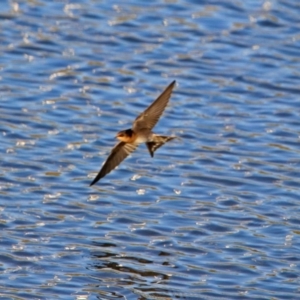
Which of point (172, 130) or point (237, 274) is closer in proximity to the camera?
point (237, 274)

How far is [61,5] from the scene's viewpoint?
1229 cm

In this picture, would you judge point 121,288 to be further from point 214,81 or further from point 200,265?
point 214,81

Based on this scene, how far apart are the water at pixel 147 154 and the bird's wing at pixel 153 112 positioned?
0.97 meters

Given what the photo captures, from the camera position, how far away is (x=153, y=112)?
6.90 meters

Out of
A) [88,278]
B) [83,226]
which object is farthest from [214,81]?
[88,278]

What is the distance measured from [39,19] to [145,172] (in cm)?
372

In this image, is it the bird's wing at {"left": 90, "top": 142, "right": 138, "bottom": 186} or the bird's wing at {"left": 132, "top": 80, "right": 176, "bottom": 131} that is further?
the bird's wing at {"left": 90, "top": 142, "right": 138, "bottom": 186}

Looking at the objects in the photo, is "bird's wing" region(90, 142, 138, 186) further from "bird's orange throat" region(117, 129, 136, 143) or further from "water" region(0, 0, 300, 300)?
"water" region(0, 0, 300, 300)

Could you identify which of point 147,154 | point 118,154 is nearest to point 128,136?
point 118,154

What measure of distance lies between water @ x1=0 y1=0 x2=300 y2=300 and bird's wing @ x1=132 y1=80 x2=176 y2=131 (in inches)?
38.1

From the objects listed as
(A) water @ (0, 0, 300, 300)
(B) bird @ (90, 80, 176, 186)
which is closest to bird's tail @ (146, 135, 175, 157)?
(B) bird @ (90, 80, 176, 186)

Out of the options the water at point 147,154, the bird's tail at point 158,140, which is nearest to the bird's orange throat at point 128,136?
the bird's tail at point 158,140

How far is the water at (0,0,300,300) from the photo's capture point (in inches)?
281

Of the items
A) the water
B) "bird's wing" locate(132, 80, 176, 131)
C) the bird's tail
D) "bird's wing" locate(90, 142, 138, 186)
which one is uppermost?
"bird's wing" locate(132, 80, 176, 131)
